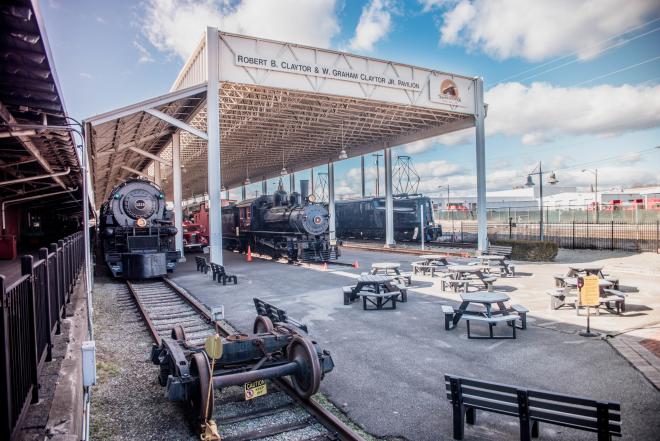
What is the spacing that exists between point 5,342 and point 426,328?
633 centimetres

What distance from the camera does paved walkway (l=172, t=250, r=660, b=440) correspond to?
4168 millimetres

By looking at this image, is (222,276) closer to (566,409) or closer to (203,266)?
(203,266)

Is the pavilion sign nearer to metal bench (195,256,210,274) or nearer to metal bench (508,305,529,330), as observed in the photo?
metal bench (195,256,210,274)

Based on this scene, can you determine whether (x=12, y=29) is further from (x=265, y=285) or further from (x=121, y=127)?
(x=121, y=127)

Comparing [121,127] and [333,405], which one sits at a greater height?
[121,127]

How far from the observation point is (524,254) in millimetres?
17672

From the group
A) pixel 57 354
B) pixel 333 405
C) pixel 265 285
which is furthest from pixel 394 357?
pixel 265 285

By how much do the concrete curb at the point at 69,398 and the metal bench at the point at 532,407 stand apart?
3.27 m

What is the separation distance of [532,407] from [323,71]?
48.5 ft

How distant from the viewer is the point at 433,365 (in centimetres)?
572

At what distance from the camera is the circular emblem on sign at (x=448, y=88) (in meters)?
19.3

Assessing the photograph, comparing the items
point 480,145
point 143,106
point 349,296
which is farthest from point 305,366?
point 480,145

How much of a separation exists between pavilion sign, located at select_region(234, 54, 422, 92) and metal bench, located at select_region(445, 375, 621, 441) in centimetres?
1364

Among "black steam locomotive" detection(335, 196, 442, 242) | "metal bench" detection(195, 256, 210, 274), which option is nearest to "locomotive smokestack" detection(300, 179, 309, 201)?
"metal bench" detection(195, 256, 210, 274)
